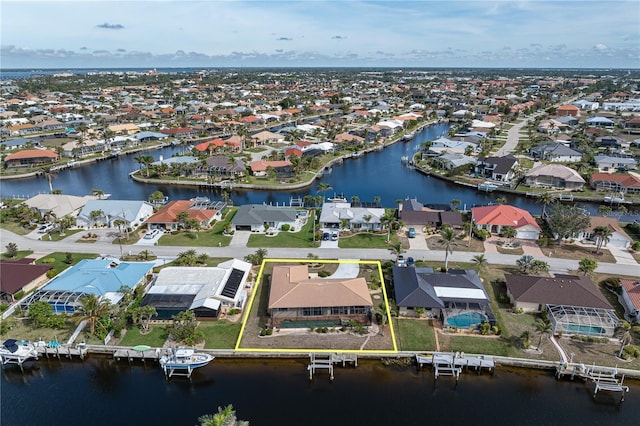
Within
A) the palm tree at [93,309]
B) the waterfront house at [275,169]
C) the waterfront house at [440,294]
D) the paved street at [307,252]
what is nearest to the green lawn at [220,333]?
the palm tree at [93,309]

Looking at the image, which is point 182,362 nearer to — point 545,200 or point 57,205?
point 57,205

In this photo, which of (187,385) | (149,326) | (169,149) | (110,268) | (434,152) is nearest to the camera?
(187,385)

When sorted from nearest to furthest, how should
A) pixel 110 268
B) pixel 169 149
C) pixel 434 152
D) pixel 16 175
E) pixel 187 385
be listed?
pixel 187 385 < pixel 110 268 < pixel 16 175 < pixel 434 152 < pixel 169 149

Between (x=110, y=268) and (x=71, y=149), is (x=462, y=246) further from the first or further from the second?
(x=71, y=149)

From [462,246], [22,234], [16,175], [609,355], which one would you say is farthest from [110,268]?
[16,175]

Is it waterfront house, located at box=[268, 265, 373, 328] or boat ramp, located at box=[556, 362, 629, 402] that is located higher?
waterfront house, located at box=[268, 265, 373, 328]

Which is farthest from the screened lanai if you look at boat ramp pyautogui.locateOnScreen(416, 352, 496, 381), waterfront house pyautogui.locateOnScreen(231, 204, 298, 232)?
waterfront house pyautogui.locateOnScreen(231, 204, 298, 232)

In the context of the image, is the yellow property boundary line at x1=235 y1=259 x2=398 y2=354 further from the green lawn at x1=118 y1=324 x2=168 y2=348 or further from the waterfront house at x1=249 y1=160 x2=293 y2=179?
the waterfront house at x1=249 y1=160 x2=293 y2=179
